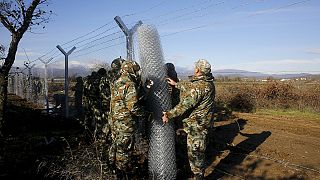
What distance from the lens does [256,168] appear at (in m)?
6.64

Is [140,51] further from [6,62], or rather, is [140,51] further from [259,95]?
[259,95]

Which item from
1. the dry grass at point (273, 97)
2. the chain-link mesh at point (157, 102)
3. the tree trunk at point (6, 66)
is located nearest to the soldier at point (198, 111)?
the chain-link mesh at point (157, 102)

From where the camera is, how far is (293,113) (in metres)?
14.9

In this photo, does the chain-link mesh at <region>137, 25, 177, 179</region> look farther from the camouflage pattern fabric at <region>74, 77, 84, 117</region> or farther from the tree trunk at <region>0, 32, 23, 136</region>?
the camouflage pattern fabric at <region>74, 77, 84, 117</region>

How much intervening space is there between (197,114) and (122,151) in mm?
1236

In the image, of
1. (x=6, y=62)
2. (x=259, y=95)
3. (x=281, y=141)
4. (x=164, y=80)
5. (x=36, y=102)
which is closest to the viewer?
(x=164, y=80)

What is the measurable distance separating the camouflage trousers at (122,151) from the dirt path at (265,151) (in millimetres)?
1535

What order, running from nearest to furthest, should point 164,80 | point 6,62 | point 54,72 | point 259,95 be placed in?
1. point 164,80
2. point 6,62
3. point 54,72
4. point 259,95

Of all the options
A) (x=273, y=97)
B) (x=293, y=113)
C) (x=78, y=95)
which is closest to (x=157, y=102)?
(x=78, y=95)

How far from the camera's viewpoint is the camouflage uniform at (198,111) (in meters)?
5.49

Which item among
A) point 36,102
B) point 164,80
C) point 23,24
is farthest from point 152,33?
point 36,102

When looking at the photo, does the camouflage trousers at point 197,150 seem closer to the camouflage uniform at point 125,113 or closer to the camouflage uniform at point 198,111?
the camouflage uniform at point 198,111

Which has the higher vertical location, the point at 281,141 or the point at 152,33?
the point at 152,33

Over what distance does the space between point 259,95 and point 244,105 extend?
1.46 metres
